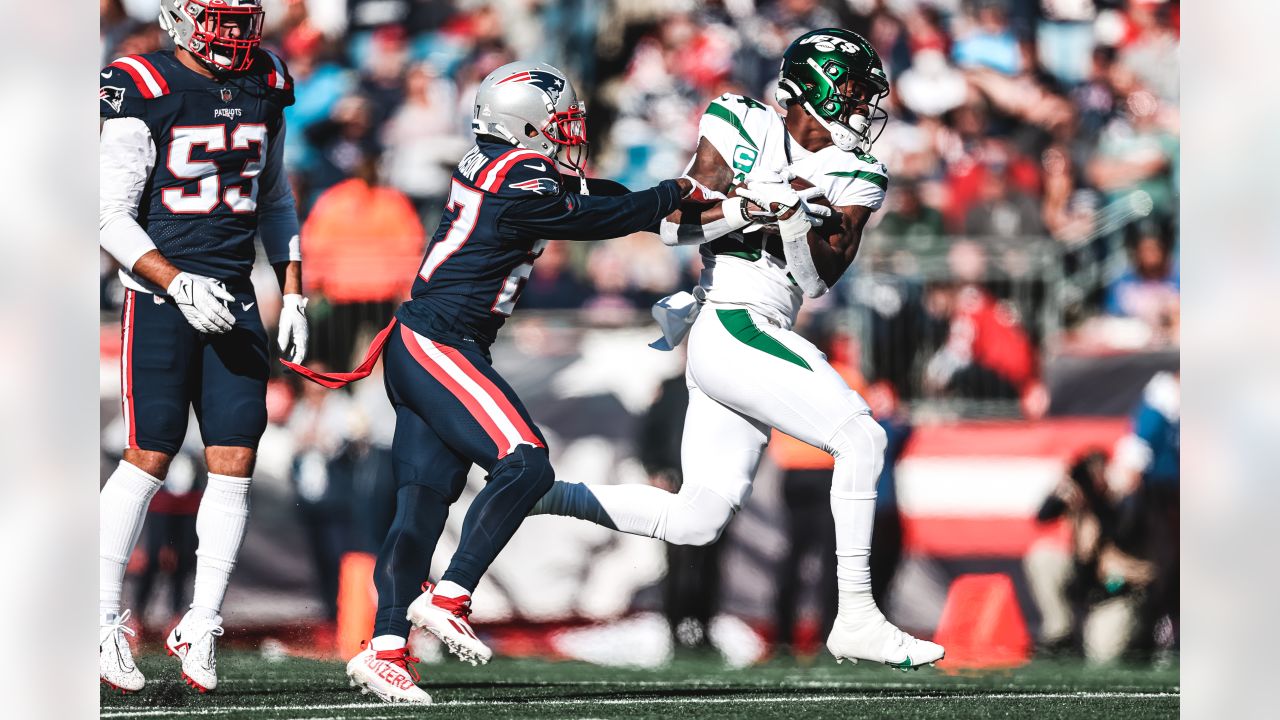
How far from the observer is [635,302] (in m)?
7.69

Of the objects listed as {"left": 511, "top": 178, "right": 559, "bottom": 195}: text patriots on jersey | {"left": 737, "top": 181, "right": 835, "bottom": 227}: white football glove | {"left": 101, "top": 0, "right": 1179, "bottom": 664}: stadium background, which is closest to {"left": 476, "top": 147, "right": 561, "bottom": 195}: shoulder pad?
{"left": 511, "top": 178, "right": 559, "bottom": 195}: text patriots on jersey

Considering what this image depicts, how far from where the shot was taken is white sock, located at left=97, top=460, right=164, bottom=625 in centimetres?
441

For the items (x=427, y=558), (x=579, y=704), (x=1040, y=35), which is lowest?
(x=579, y=704)

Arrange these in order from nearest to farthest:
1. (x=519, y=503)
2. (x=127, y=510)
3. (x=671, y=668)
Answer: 1. (x=519, y=503)
2. (x=127, y=510)
3. (x=671, y=668)

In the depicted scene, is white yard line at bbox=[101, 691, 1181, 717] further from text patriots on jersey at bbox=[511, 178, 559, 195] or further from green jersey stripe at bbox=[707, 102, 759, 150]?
green jersey stripe at bbox=[707, 102, 759, 150]

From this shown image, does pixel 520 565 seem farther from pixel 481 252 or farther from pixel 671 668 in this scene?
pixel 481 252

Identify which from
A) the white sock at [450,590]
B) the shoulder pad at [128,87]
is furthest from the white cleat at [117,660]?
the shoulder pad at [128,87]

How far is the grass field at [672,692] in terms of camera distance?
4.32 metres

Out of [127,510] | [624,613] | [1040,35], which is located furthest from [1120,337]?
[127,510]

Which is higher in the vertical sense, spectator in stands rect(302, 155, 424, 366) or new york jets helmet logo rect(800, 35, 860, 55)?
new york jets helmet logo rect(800, 35, 860, 55)

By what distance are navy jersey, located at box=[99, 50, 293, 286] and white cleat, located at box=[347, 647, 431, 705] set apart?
42.7 inches

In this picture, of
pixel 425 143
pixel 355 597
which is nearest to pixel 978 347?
pixel 425 143
